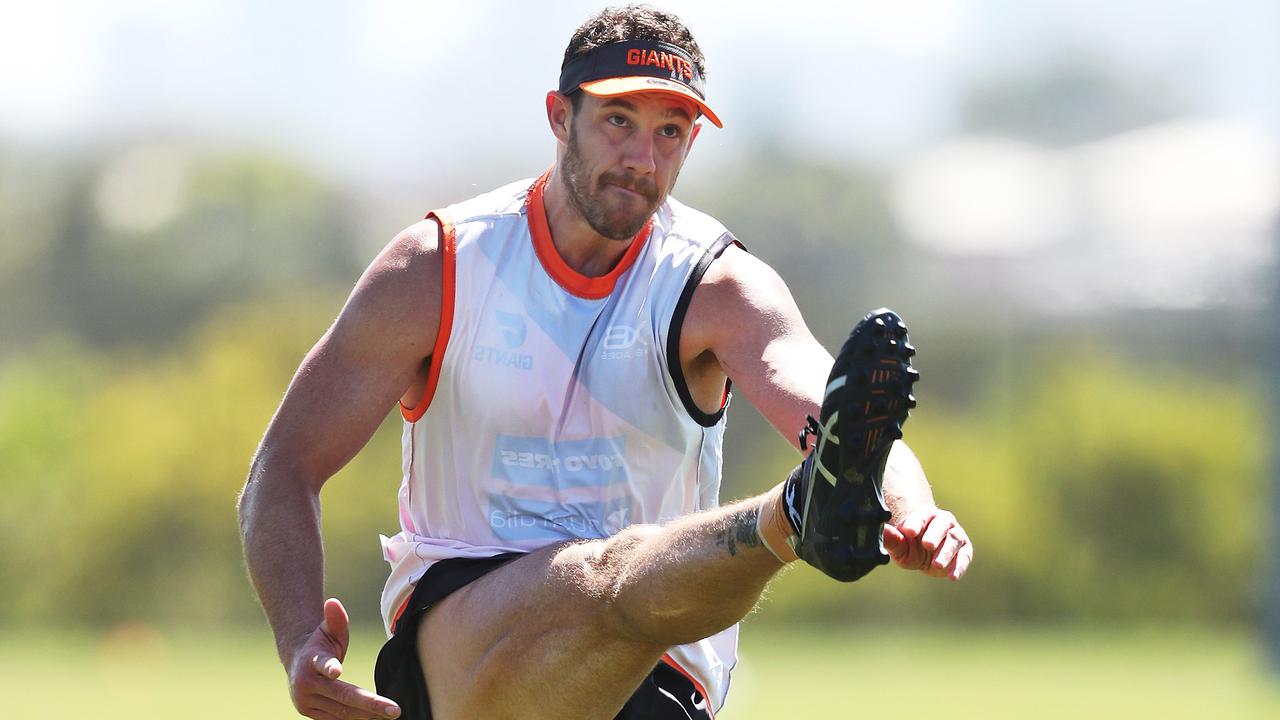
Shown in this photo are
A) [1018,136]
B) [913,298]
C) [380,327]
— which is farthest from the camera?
[1018,136]

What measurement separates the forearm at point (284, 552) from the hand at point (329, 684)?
192 mm

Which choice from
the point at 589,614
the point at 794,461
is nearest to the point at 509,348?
→ the point at 589,614

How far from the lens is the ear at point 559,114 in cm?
470

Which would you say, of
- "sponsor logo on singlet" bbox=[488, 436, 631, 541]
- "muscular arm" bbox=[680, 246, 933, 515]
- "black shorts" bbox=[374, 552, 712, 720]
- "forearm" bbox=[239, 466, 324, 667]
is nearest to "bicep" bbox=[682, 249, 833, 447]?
"muscular arm" bbox=[680, 246, 933, 515]

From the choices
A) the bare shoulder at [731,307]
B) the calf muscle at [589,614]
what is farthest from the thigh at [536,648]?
the bare shoulder at [731,307]

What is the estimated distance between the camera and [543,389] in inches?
178

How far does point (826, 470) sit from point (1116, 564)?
14022 millimetres

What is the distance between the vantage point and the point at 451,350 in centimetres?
450

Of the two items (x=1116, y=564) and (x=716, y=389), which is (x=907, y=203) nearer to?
(x=1116, y=564)

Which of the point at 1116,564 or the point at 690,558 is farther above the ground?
the point at 1116,564

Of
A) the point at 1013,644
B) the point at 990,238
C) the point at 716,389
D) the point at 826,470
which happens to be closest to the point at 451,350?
the point at 716,389

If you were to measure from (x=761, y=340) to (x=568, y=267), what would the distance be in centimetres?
58

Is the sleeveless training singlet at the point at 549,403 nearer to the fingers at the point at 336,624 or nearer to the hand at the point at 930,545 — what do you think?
the fingers at the point at 336,624

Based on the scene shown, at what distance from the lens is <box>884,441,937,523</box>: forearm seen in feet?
12.3
